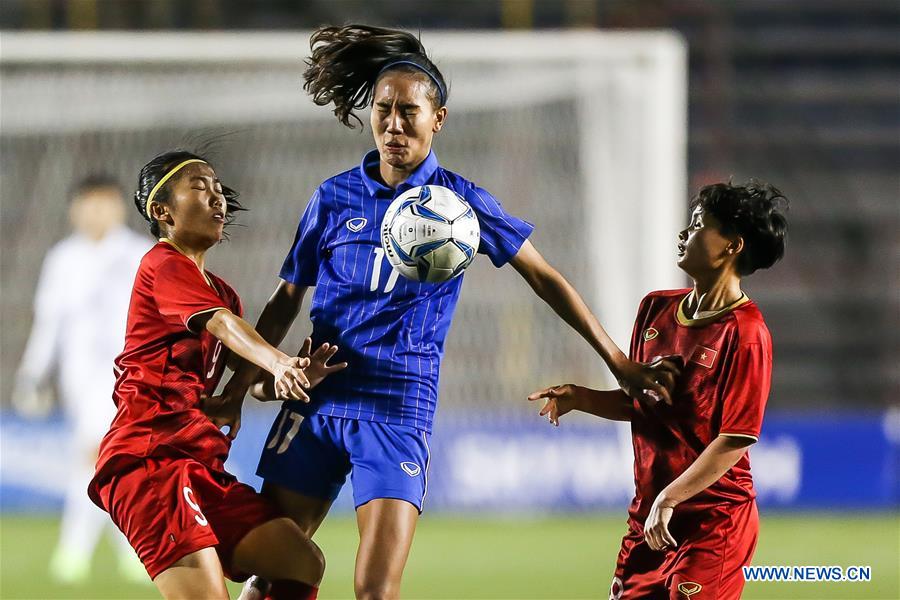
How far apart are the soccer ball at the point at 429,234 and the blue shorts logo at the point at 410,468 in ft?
1.90

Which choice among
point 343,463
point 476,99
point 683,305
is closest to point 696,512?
point 683,305

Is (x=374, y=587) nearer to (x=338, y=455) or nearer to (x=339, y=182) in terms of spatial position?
(x=338, y=455)

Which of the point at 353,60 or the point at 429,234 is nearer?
the point at 429,234

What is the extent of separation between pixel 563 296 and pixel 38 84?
666 cm

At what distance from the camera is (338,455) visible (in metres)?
4.01

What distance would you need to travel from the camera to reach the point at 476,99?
32.6 ft

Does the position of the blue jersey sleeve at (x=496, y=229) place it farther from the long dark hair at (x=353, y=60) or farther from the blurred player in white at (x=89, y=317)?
the blurred player in white at (x=89, y=317)

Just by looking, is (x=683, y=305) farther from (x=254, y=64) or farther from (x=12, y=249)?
(x=12, y=249)

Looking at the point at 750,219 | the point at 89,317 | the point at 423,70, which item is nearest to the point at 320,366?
the point at 423,70

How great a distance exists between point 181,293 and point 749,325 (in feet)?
5.44

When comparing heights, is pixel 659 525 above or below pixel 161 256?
below

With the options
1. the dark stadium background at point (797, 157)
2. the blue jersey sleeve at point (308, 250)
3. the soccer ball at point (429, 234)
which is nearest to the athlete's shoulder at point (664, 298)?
the soccer ball at point (429, 234)

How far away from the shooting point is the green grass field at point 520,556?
6449 mm

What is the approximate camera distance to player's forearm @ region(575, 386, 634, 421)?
3.94 meters
